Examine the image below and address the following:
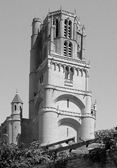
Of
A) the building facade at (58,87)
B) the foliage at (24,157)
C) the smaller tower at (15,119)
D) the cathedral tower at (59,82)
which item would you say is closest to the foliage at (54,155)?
the foliage at (24,157)

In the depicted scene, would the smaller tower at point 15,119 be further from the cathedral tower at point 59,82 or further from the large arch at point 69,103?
the large arch at point 69,103

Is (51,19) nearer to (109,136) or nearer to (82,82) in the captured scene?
(82,82)

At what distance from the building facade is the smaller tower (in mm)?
158

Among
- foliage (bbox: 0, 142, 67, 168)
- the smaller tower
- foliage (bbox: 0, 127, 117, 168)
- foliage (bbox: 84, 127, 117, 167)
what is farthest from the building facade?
foliage (bbox: 84, 127, 117, 167)

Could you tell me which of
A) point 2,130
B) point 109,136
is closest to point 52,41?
point 2,130

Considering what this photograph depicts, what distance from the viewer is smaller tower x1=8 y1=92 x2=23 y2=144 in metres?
74.9

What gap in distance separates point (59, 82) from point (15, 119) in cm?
859

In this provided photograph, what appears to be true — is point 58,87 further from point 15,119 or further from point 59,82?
point 15,119

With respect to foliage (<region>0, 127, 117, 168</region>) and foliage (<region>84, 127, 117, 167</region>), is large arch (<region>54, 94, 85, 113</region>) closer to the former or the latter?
foliage (<region>0, 127, 117, 168</region>)

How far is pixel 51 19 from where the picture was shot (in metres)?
81.2

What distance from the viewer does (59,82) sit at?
75.8 meters

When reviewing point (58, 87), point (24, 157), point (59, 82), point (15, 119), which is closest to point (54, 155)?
point (24, 157)

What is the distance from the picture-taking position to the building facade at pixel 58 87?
7350 centimetres

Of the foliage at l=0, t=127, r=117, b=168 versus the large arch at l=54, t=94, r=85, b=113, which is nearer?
the foliage at l=0, t=127, r=117, b=168
